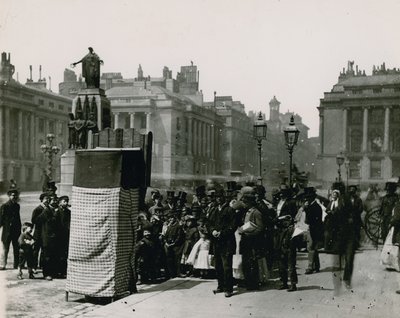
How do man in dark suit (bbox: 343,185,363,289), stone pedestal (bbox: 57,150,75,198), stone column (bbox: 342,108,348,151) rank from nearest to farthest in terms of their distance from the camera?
man in dark suit (bbox: 343,185,363,289) → stone pedestal (bbox: 57,150,75,198) → stone column (bbox: 342,108,348,151)

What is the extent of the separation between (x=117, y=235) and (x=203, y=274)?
8.84 feet

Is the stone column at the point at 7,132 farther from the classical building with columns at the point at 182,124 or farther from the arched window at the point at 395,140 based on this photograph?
the arched window at the point at 395,140

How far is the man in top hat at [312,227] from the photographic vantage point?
35.1 ft

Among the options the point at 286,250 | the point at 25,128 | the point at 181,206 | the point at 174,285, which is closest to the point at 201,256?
the point at 174,285

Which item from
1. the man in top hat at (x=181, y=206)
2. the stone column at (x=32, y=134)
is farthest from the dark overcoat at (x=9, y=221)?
the stone column at (x=32, y=134)

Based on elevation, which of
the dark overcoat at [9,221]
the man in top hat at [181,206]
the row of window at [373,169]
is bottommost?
the dark overcoat at [9,221]

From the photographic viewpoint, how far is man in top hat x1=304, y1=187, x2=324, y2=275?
10702mm

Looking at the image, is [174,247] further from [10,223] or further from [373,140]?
[373,140]

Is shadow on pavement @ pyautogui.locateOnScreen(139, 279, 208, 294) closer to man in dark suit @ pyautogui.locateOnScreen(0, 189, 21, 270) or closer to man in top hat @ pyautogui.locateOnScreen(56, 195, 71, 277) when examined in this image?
man in top hat @ pyautogui.locateOnScreen(56, 195, 71, 277)

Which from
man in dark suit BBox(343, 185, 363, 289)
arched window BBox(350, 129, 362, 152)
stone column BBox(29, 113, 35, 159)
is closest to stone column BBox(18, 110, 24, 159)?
stone column BBox(29, 113, 35, 159)

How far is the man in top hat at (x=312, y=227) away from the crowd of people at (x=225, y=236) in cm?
2

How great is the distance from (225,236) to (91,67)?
1000 cm

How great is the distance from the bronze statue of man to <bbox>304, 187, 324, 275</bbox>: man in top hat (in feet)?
30.1

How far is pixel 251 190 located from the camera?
9.71 m
